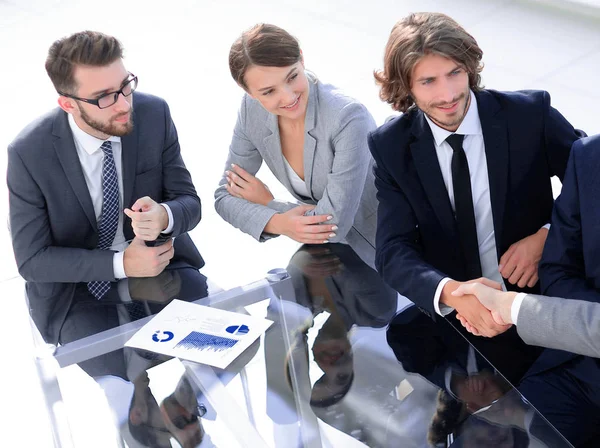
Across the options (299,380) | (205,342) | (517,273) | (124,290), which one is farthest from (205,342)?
(517,273)

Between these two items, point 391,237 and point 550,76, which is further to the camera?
point 550,76

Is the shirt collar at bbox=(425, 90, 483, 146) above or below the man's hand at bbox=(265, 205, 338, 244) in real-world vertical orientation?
above

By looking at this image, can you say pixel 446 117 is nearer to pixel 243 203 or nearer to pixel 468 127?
pixel 468 127

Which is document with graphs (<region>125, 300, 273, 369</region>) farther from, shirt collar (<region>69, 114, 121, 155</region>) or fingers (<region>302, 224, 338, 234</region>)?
shirt collar (<region>69, 114, 121, 155</region>)

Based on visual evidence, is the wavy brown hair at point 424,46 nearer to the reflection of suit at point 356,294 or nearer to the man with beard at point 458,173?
the man with beard at point 458,173

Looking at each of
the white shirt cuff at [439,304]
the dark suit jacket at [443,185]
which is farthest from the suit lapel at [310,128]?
the white shirt cuff at [439,304]

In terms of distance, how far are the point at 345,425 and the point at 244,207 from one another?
3.71 ft

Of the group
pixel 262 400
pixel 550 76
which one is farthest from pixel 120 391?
pixel 550 76

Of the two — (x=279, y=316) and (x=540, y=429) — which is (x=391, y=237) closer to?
(x=279, y=316)

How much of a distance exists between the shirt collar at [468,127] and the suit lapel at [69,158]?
44.5 inches

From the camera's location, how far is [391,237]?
8.59 feet

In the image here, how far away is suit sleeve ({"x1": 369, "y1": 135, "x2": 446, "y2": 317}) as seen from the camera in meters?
2.43

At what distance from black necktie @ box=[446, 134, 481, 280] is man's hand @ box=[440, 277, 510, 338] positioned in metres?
0.24

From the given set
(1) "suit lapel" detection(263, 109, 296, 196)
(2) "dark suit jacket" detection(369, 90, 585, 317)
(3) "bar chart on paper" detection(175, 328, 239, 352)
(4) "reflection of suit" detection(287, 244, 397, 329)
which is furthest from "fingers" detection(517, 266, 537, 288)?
(1) "suit lapel" detection(263, 109, 296, 196)
